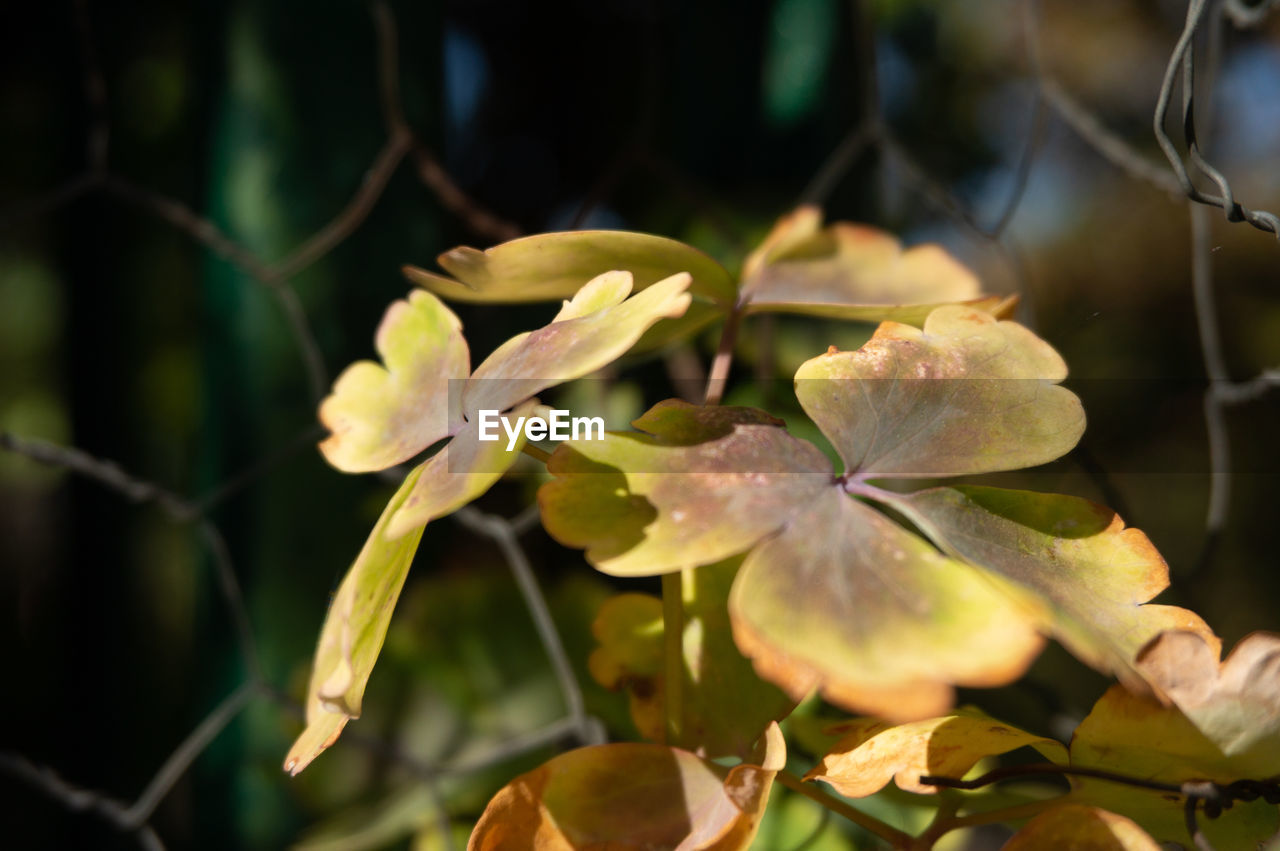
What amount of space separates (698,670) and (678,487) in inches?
3.4

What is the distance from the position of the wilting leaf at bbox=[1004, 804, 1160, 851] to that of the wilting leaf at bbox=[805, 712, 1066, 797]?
0.02 metres

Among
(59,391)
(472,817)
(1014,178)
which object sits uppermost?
(1014,178)

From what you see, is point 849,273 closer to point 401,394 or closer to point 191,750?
point 401,394

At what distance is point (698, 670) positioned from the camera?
0.22 m

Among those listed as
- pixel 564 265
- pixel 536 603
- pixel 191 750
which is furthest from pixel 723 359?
pixel 191 750

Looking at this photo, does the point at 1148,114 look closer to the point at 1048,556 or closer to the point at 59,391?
the point at 1048,556

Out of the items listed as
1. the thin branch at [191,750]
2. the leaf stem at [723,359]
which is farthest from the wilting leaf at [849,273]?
the thin branch at [191,750]

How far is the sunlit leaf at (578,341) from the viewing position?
0.15 meters

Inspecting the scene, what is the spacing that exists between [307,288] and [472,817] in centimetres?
30

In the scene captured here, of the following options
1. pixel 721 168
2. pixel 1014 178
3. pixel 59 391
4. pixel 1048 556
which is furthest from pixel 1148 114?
pixel 59 391

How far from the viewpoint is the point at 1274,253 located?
419 millimetres

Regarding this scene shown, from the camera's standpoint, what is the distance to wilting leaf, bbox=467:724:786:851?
0.61 ft

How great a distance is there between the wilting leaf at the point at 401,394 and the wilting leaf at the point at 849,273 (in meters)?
0.10

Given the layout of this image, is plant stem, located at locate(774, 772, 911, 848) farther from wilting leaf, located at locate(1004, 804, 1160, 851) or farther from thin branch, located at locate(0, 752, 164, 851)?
thin branch, located at locate(0, 752, 164, 851)
